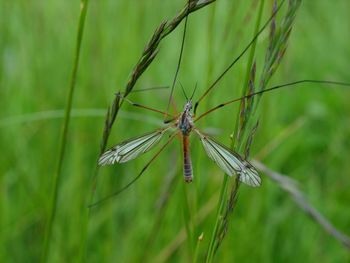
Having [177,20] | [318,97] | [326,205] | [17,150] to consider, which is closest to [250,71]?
[177,20]

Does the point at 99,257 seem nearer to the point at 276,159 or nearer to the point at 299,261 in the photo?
the point at 299,261

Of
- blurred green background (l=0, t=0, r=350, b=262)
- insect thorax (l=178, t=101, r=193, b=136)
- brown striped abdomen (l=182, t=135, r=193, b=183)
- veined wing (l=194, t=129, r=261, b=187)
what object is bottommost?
veined wing (l=194, t=129, r=261, b=187)

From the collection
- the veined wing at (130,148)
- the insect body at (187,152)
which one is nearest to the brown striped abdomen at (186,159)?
the insect body at (187,152)

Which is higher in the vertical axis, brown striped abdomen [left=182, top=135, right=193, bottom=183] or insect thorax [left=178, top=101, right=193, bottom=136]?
insect thorax [left=178, top=101, right=193, bottom=136]

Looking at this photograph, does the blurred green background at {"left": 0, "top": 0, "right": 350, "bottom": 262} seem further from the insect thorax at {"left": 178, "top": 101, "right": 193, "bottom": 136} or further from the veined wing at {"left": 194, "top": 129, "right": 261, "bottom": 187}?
the veined wing at {"left": 194, "top": 129, "right": 261, "bottom": 187}

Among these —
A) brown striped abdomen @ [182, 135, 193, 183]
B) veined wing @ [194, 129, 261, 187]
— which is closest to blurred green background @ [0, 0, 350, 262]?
brown striped abdomen @ [182, 135, 193, 183]

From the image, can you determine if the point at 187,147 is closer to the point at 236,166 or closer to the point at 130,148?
the point at 130,148

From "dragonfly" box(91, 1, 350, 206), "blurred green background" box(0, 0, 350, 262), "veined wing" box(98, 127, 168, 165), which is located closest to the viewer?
"dragonfly" box(91, 1, 350, 206)
